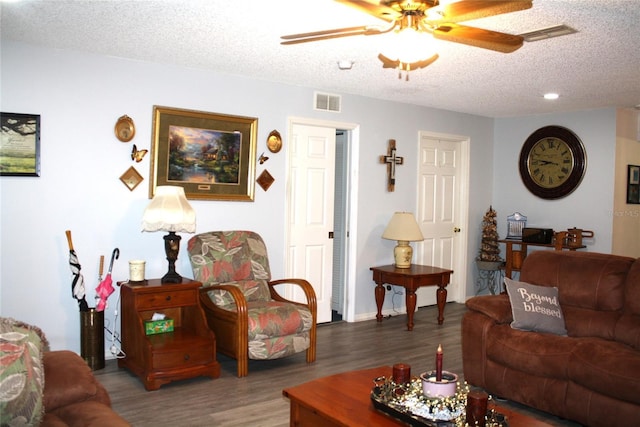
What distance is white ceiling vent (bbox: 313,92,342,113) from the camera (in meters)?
5.55

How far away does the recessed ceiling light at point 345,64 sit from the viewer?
4.35 metres

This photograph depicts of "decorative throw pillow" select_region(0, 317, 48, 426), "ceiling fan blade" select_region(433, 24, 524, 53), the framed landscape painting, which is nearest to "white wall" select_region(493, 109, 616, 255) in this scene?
"ceiling fan blade" select_region(433, 24, 524, 53)

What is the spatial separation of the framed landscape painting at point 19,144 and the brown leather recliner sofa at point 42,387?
199 centimetres

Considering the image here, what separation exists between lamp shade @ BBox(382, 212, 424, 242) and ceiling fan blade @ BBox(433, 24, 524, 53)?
323 centimetres

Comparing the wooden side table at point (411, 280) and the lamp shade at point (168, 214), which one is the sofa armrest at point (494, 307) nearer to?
the wooden side table at point (411, 280)

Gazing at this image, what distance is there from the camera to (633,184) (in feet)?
21.5

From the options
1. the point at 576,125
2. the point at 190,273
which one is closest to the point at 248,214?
the point at 190,273

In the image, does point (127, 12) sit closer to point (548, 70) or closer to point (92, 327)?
point (92, 327)

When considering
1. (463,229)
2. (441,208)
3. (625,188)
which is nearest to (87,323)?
(441,208)

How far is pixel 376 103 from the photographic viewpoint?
19.8ft

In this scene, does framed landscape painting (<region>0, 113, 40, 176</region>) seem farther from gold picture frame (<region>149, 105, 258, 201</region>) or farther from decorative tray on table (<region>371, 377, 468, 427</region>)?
decorative tray on table (<region>371, 377, 468, 427</region>)

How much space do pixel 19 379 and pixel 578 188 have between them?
243 inches

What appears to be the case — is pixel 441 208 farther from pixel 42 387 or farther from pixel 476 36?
pixel 42 387

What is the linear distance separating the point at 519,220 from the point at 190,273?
4199 mm
